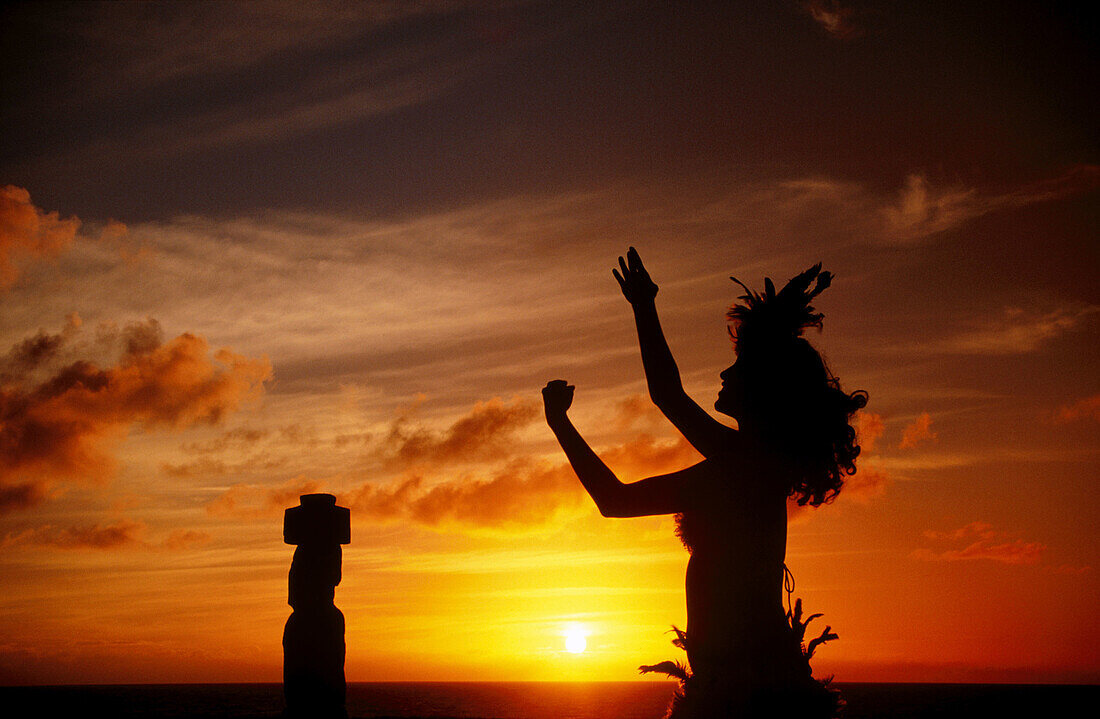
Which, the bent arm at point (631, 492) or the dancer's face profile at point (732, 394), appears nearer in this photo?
the bent arm at point (631, 492)

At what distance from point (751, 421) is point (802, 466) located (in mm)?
289

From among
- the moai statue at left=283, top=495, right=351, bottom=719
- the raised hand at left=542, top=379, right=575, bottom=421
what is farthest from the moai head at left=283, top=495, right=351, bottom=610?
the raised hand at left=542, top=379, right=575, bottom=421

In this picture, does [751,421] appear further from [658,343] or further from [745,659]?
[745,659]

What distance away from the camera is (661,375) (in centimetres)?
366

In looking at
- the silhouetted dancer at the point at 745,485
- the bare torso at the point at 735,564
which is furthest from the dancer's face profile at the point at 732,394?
the bare torso at the point at 735,564

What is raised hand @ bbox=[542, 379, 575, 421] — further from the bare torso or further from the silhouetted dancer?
the bare torso

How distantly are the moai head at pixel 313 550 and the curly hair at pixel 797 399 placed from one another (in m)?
5.67

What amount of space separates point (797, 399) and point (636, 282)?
2.84 feet

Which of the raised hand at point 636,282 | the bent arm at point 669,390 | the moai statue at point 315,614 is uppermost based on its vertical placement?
the raised hand at point 636,282

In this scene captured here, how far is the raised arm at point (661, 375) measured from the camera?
3674 millimetres

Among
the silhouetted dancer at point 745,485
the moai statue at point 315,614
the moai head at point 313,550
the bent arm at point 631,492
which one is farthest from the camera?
the moai head at point 313,550

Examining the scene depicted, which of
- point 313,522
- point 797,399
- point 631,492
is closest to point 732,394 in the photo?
point 797,399

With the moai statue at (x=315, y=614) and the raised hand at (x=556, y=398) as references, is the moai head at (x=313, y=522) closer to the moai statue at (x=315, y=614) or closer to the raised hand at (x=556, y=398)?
the moai statue at (x=315, y=614)

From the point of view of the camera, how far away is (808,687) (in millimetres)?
3592
